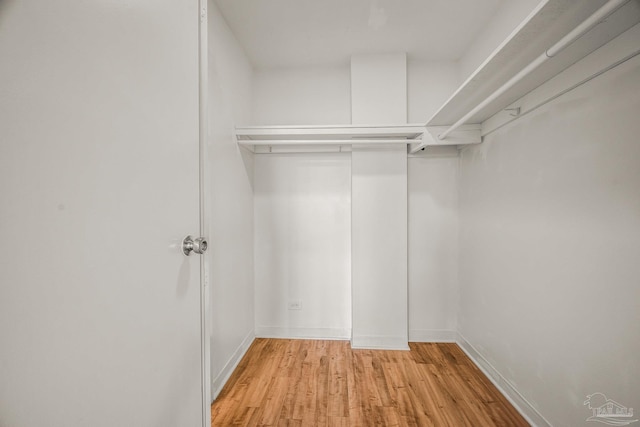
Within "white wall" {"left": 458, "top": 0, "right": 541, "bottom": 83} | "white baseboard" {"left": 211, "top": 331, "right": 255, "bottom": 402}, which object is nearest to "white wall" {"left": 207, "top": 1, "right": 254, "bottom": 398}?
"white baseboard" {"left": 211, "top": 331, "right": 255, "bottom": 402}

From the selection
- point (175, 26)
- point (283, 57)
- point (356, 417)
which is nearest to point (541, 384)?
point (356, 417)

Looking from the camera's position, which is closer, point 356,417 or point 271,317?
point 356,417

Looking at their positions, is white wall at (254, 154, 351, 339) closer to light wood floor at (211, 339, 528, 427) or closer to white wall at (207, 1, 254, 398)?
white wall at (207, 1, 254, 398)

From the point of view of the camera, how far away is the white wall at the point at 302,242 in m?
2.73

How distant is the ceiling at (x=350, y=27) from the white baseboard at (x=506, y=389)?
2.66 meters

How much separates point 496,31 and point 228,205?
95.4 inches

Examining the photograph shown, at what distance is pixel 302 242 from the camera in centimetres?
→ 276

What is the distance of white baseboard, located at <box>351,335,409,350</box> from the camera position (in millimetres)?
2482

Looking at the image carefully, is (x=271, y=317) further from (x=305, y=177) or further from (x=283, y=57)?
(x=283, y=57)

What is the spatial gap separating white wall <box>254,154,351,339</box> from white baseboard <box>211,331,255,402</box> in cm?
26

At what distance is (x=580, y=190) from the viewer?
1.26 m

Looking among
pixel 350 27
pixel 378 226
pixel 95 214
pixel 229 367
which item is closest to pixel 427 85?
pixel 350 27

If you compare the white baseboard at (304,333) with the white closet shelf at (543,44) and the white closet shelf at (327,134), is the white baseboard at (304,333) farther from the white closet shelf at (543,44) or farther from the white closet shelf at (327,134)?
the white closet shelf at (543,44)

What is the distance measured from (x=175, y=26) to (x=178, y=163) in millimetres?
416
